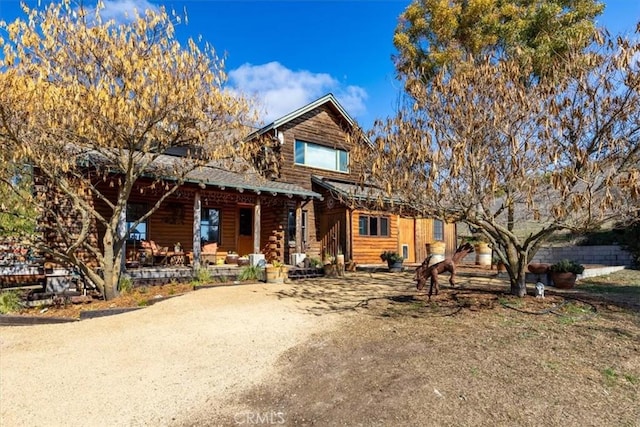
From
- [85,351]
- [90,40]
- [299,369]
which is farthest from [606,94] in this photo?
[90,40]

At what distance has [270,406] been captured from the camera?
4023 millimetres

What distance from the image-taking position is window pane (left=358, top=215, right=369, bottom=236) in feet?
57.7

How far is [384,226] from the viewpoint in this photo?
1845cm

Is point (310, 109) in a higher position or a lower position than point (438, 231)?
higher

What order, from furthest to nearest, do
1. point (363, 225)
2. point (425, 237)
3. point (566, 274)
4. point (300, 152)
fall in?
point (425, 237)
point (300, 152)
point (363, 225)
point (566, 274)

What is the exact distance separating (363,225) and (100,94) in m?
12.4

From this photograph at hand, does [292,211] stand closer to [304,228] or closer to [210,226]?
[304,228]

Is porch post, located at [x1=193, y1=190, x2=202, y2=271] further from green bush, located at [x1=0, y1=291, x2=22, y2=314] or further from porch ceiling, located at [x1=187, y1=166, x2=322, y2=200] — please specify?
green bush, located at [x1=0, y1=291, x2=22, y2=314]

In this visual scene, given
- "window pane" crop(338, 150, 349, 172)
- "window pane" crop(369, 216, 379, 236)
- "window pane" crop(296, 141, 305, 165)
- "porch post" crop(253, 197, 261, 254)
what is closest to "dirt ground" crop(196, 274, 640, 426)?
"porch post" crop(253, 197, 261, 254)

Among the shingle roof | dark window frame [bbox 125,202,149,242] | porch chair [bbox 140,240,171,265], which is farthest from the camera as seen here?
dark window frame [bbox 125,202,149,242]

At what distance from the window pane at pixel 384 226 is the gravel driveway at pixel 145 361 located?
33.5ft

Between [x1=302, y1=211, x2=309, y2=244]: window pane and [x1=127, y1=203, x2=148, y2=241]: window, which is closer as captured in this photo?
[x1=127, y1=203, x2=148, y2=241]: window

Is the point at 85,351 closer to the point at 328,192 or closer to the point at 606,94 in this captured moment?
the point at 606,94

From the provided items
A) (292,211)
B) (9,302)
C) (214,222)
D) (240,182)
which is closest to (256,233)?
(240,182)
